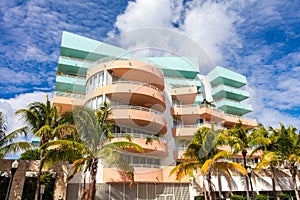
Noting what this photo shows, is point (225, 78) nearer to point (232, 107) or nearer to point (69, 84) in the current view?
point (232, 107)

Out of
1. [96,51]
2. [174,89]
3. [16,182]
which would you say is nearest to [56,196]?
[16,182]

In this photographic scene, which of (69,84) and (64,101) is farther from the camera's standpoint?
(69,84)

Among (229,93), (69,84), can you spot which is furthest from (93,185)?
(229,93)

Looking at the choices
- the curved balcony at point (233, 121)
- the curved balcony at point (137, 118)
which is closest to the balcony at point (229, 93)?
the curved balcony at point (233, 121)

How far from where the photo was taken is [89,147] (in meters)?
17.5

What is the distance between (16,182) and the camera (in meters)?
18.6

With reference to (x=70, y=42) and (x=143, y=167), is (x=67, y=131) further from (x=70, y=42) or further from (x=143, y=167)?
(x=70, y=42)

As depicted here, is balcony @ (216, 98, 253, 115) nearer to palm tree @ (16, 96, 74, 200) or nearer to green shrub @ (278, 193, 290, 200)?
green shrub @ (278, 193, 290, 200)

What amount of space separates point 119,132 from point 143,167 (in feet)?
13.6

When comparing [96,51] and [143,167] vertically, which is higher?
[96,51]

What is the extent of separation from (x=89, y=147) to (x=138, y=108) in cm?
838

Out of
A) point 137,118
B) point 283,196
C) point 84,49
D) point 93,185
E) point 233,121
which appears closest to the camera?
point 93,185

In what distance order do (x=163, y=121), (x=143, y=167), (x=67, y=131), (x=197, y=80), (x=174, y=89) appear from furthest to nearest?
(x=197, y=80)
(x=174, y=89)
(x=163, y=121)
(x=143, y=167)
(x=67, y=131)

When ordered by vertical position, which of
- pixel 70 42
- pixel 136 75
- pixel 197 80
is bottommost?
pixel 136 75
